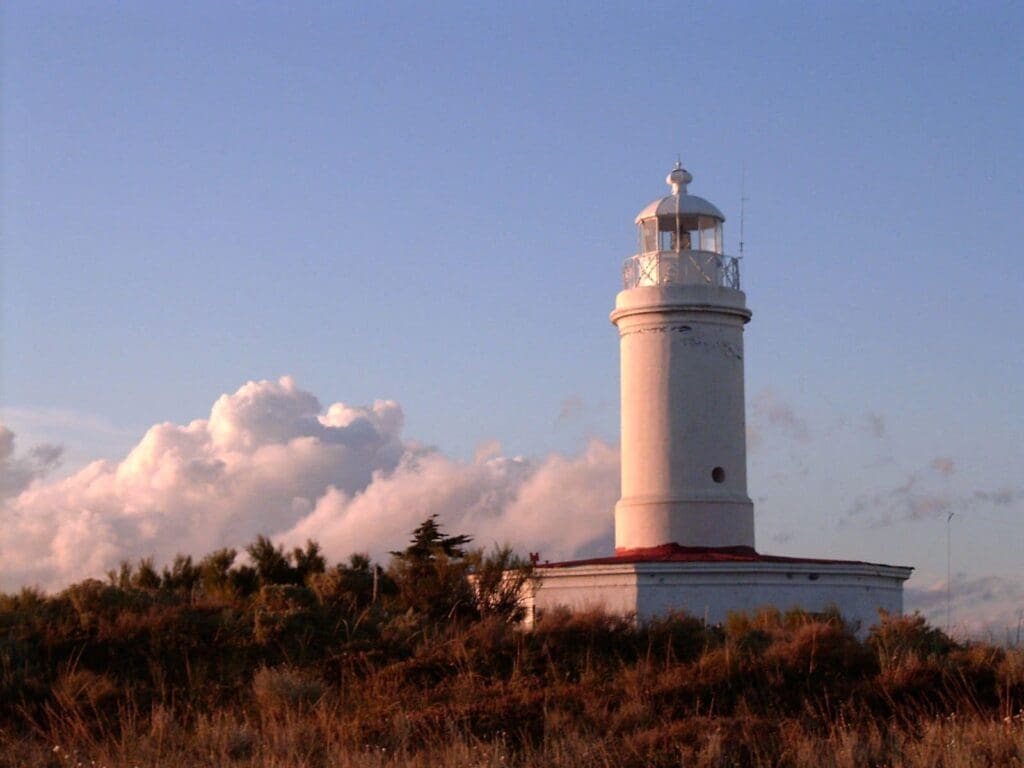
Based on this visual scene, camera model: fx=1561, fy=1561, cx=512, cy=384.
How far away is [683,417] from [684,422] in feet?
0.25

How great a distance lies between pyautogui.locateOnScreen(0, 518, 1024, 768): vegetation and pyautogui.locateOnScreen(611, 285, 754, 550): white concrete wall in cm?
617

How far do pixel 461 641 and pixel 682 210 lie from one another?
468 inches

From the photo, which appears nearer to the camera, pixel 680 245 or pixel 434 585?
pixel 434 585

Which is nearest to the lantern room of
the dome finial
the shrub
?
the dome finial

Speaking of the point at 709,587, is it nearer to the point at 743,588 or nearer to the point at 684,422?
the point at 743,588

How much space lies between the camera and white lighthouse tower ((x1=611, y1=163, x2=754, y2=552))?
76.5ft

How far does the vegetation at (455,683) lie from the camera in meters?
11.1

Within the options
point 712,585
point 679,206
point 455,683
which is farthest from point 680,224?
point 455,683

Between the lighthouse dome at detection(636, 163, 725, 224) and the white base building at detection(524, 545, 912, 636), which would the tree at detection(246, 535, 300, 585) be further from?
the lighthouse dome at detection(636, 163, 725, 224)

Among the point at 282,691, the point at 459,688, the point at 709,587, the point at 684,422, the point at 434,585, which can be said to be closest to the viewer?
the point at 282,691

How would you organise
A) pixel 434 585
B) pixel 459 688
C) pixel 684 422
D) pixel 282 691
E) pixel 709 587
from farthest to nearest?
pixel 684 422 → pixel 709 587 → pixel 434 585 → pixel 459 688 → pixel 282 691

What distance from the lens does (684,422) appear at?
23469 mm

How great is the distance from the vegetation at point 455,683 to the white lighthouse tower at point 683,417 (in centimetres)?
616


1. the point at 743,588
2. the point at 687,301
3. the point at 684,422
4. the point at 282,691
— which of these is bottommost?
the point at 282,691
